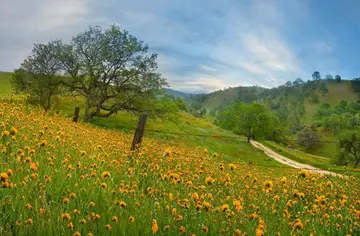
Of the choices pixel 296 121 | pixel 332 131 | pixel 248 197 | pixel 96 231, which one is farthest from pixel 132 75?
pixel 296 121

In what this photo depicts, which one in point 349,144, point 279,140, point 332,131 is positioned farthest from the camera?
point 332,131

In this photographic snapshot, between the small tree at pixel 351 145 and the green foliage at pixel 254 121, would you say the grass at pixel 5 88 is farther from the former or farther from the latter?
the small tree at pixel 351 145

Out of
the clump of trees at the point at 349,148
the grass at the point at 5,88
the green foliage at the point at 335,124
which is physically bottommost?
the clump of trees at the point at 349,148

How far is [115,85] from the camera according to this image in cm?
3722

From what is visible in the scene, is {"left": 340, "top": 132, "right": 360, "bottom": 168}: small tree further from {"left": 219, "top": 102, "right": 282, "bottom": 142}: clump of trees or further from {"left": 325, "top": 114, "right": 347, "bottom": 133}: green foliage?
{"left": 325, "top": 114, "right": 347, "bottom": 133}: green foliage

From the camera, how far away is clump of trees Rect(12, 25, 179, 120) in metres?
36.2

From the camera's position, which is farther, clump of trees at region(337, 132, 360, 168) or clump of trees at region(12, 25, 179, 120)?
clump of trees at region(337, 132, 360, 168)

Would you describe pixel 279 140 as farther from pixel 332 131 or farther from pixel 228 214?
pixel 228 214

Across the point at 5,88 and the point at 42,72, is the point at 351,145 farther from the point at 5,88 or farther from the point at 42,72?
the point at 5,88

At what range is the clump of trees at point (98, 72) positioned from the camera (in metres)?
36.2

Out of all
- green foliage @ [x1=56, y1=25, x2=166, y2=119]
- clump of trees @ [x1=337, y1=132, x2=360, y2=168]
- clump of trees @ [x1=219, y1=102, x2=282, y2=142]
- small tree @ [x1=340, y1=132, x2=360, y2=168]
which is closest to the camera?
green foliage @ [x1=56, y1=25, x2=166, y2=119]

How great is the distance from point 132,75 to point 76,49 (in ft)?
22.5

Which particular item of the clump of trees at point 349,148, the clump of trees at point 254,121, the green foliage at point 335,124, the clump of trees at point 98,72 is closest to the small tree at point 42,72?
the clump of trees at point 98,72

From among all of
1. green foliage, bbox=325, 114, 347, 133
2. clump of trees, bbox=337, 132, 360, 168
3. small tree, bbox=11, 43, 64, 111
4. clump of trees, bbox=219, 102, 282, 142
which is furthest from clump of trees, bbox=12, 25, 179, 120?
green foliage, bbox=325, 114, 347, 133
